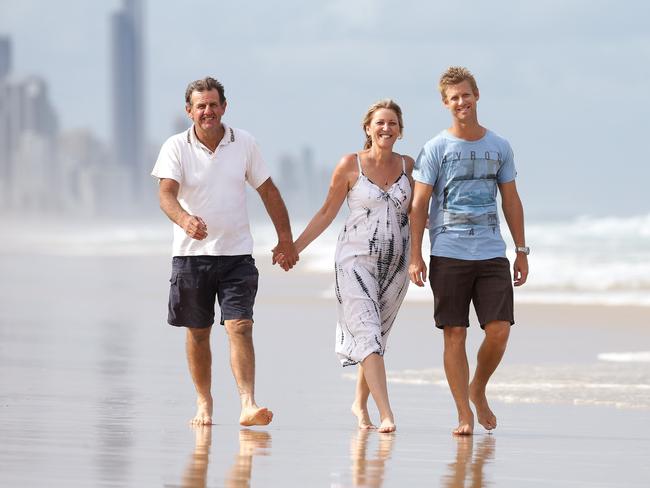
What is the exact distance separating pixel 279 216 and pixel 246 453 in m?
1.56

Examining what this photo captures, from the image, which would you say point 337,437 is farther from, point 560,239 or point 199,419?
point 560,239

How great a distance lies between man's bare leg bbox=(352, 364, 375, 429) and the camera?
675cm

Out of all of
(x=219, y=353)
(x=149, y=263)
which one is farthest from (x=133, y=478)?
(x=149, y=263)

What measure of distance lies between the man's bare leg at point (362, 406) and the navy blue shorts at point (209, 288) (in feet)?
2.07

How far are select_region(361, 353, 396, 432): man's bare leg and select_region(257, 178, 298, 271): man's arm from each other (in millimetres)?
669

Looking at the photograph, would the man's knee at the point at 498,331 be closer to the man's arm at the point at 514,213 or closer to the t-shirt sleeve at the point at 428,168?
the man's arm at the point at 514,213

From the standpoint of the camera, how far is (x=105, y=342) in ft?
37.5

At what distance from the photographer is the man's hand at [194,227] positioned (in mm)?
6500

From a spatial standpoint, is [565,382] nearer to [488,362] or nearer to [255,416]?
[488,362]

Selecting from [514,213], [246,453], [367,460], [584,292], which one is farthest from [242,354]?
[584,292]

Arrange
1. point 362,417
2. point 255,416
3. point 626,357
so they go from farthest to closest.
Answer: point 626,357, point 362,417, point 255,416

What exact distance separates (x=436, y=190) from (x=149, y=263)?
24968mm

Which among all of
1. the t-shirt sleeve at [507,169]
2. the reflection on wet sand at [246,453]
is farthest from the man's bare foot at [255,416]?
the t-shirt sleeve at [507,169]

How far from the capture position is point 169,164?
673 cm
